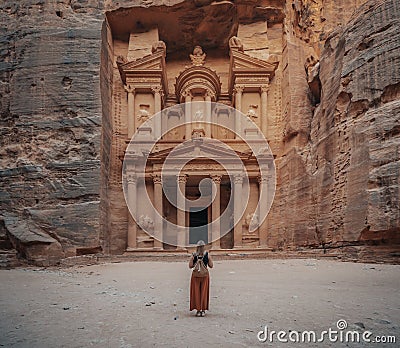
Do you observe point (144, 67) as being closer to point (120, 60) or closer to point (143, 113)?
point (120, 60)

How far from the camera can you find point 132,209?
728 inches

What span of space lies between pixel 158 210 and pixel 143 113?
224 inches

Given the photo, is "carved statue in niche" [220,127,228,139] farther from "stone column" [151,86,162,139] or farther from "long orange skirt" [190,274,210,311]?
"long orange skirt" [190,274,210,311]

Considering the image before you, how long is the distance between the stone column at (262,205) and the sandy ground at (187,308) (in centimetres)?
865

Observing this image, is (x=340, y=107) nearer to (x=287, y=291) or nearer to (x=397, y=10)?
(x=397, y=10)

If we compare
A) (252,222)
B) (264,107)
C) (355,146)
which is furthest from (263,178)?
(355,146)

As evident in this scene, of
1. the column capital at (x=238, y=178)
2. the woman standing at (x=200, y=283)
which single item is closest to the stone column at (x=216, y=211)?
the column capital at (x=238, y=178)

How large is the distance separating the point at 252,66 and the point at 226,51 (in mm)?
3782

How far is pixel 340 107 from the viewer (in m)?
13.1

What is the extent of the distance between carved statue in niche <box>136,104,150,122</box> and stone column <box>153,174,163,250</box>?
12.0 ft

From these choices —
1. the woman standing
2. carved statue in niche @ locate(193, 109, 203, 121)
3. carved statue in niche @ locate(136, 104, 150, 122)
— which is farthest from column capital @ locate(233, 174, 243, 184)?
the woman standing

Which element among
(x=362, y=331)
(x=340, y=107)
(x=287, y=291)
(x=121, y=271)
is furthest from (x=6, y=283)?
(x=340, y=107)

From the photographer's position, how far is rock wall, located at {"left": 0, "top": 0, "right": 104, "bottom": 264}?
47.3 ft

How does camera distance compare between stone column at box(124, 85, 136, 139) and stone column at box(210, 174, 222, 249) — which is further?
stone column at box(124, 85, 136, 139)
